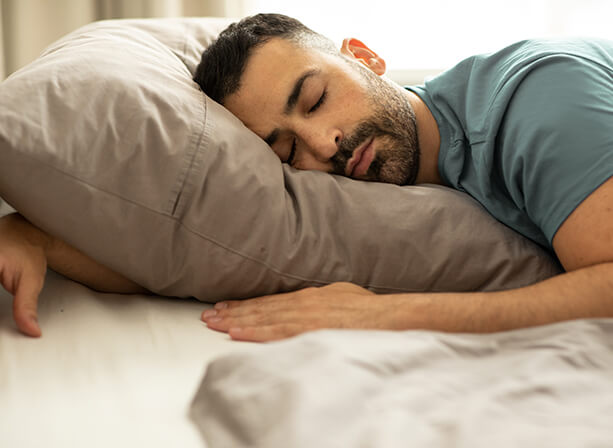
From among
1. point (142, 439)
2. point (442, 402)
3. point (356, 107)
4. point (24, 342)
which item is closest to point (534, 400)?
point (442, 402)

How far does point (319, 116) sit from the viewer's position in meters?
1.19

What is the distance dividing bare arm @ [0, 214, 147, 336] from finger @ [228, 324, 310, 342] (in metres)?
0.25

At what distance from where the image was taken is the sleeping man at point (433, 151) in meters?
0.85

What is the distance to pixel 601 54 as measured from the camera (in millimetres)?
1088

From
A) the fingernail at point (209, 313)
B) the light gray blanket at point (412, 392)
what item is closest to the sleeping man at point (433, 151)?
the fingernail at point (209, 313)

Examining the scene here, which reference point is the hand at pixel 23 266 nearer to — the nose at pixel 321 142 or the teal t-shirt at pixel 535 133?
the nose at pixel 321 142

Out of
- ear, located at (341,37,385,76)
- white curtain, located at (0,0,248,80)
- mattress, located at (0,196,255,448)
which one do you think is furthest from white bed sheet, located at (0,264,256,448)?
white curtain, located at (0,0,248,80)

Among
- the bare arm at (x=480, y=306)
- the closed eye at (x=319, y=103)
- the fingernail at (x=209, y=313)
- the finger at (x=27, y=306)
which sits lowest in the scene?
the fingernail at (x=209, y=313)

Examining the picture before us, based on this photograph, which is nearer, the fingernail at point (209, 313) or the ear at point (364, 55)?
the fingernail at point (209, 313)

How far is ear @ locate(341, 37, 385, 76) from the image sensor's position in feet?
4.82

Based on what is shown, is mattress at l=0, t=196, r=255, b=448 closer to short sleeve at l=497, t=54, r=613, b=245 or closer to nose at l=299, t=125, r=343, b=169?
nose at l=299, t=125, r=343, b=169

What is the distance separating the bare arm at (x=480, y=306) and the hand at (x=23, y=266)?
0.25 m

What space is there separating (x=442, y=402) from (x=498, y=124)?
0.62m

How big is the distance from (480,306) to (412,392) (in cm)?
31
